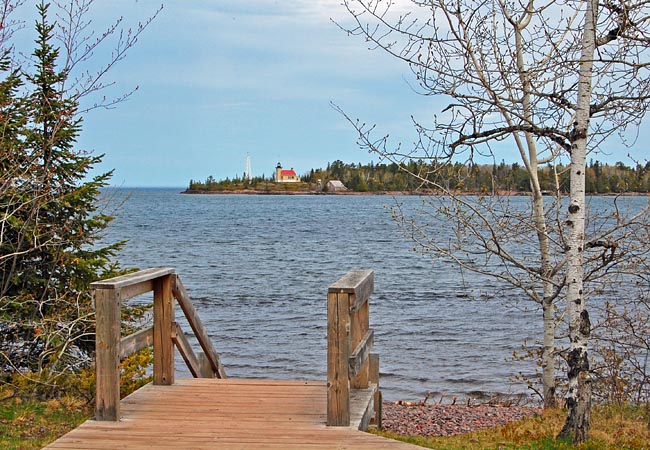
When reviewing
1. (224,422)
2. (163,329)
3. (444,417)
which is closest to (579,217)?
(224,422)

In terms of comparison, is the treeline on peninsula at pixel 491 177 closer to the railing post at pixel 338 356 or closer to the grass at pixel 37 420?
the railing post at pixel 338 356

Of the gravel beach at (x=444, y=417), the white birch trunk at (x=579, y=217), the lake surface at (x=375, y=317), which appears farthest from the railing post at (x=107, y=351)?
the gravel beach at (x=444, y=417)

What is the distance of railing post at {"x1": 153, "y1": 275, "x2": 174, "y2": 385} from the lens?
23.0 ft

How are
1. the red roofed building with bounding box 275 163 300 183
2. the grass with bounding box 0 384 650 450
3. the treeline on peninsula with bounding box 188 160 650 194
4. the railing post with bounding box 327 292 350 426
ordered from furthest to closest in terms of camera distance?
the red roofed building with bounding box 275 163 300 183 → the treeline on peninsula with bounding box 188 160 650 194 → the grass with bounding box 0 384 650 450 → the railing post with bounding box 327 292 350 426

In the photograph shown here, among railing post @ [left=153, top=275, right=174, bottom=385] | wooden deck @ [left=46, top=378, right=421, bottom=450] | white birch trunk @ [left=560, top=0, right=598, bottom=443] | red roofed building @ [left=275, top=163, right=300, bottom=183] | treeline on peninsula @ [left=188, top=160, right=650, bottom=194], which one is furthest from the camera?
red roofed building @ [left=275, top=163, right=300, bottom=183]

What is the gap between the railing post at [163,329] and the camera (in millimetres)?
Result: 7020

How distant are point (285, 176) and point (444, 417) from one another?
170m

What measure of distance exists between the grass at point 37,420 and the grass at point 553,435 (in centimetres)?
325

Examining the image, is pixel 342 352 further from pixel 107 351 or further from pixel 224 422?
pixel 107 351

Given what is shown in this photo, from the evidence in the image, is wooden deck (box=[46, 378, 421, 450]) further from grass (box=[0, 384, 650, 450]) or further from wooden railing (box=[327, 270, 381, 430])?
grass (box=[0, 384, 650, 450])

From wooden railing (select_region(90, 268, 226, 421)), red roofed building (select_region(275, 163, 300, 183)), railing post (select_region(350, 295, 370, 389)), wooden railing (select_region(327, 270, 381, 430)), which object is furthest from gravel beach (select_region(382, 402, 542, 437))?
red roofed building (select_region(275, 163, 300, 183))

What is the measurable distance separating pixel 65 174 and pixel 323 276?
2181cm

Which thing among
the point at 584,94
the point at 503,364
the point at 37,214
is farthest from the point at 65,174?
the point at 503,364

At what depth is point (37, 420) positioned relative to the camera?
26.2ft
